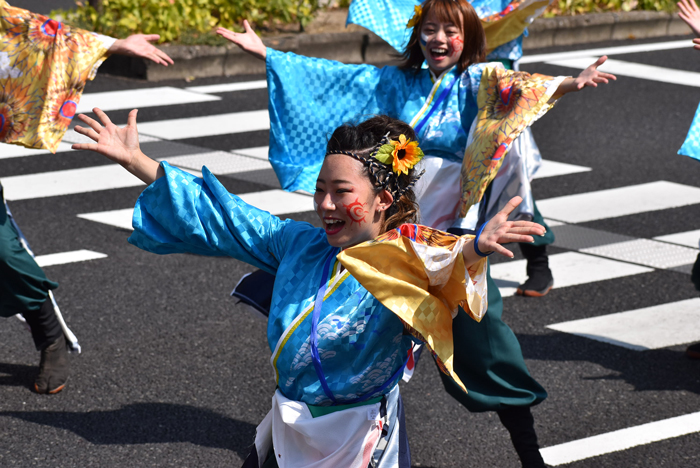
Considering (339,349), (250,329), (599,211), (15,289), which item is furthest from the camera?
(599,211)

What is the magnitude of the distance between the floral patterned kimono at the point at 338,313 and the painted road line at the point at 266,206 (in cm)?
364

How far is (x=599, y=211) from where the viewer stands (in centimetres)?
729

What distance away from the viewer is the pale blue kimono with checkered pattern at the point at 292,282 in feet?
8.71

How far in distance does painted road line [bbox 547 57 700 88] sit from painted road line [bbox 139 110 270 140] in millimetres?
4243

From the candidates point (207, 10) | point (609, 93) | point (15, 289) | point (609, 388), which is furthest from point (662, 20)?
point (15, 289)

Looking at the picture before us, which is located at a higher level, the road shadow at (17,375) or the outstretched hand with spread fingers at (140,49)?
the outstretched hand with spread fingers at (140,49)

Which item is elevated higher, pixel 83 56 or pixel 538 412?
pixel 83 56

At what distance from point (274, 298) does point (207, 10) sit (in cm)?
936

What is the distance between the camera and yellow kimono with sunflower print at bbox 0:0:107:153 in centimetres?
431

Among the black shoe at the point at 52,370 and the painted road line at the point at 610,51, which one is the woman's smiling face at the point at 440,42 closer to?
the black shoe at the point at 52,370

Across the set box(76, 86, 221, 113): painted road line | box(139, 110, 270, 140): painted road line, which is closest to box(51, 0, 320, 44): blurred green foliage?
box(76, 86, 221, 113): painted road line

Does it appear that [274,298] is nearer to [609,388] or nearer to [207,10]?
[609,388]

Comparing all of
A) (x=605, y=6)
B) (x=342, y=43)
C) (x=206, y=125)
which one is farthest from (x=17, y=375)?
(x=605, y=6)

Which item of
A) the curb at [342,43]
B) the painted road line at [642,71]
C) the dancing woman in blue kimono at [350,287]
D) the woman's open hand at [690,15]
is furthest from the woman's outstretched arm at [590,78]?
the painted road line at [642,71]
